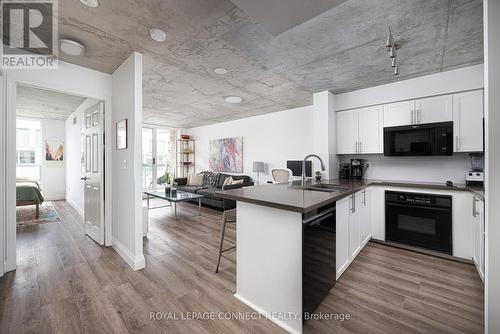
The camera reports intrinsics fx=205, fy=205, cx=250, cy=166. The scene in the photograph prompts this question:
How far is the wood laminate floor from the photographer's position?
5.21 feet

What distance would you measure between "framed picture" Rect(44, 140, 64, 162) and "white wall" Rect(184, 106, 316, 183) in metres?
4.90

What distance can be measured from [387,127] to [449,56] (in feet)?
3.62

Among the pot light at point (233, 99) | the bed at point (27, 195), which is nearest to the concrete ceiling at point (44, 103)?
the bed at point (27, 195)

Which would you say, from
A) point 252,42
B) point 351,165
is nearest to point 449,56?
point 351,165

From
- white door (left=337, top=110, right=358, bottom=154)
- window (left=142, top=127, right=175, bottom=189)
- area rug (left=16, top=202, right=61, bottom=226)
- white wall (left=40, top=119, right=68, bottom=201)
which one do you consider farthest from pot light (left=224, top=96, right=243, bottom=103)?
white wall (left=40, top=119, right=68, bottom=201)

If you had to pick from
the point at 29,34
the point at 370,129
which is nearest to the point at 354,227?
the point at 370,129

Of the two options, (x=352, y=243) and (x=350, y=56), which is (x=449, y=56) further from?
(x=352, y=243)

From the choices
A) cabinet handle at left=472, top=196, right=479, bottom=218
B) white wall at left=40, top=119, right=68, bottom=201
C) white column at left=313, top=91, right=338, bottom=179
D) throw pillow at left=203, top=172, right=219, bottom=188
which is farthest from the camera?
white wall at left=40, top=119, right=68, bottom=201

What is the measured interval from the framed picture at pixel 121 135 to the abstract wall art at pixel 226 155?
3.56 meters

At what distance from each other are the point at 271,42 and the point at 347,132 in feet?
7.56

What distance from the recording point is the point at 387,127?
3307 mm

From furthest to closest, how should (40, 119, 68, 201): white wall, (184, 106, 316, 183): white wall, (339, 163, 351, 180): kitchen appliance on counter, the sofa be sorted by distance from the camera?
(40, 119, 68, 201): white wall < the sofa < (184, 106, 316, 183): white wall < (339, 163, 351, 180): kitchen appliance on counter

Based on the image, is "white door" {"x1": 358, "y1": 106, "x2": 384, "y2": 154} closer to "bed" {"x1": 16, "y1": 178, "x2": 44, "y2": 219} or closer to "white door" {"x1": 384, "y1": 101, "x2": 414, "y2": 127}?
"white door" {"x1": 384, "y1": 101, "x2": 414, "y2": 127}

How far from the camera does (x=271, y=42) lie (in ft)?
7.16
